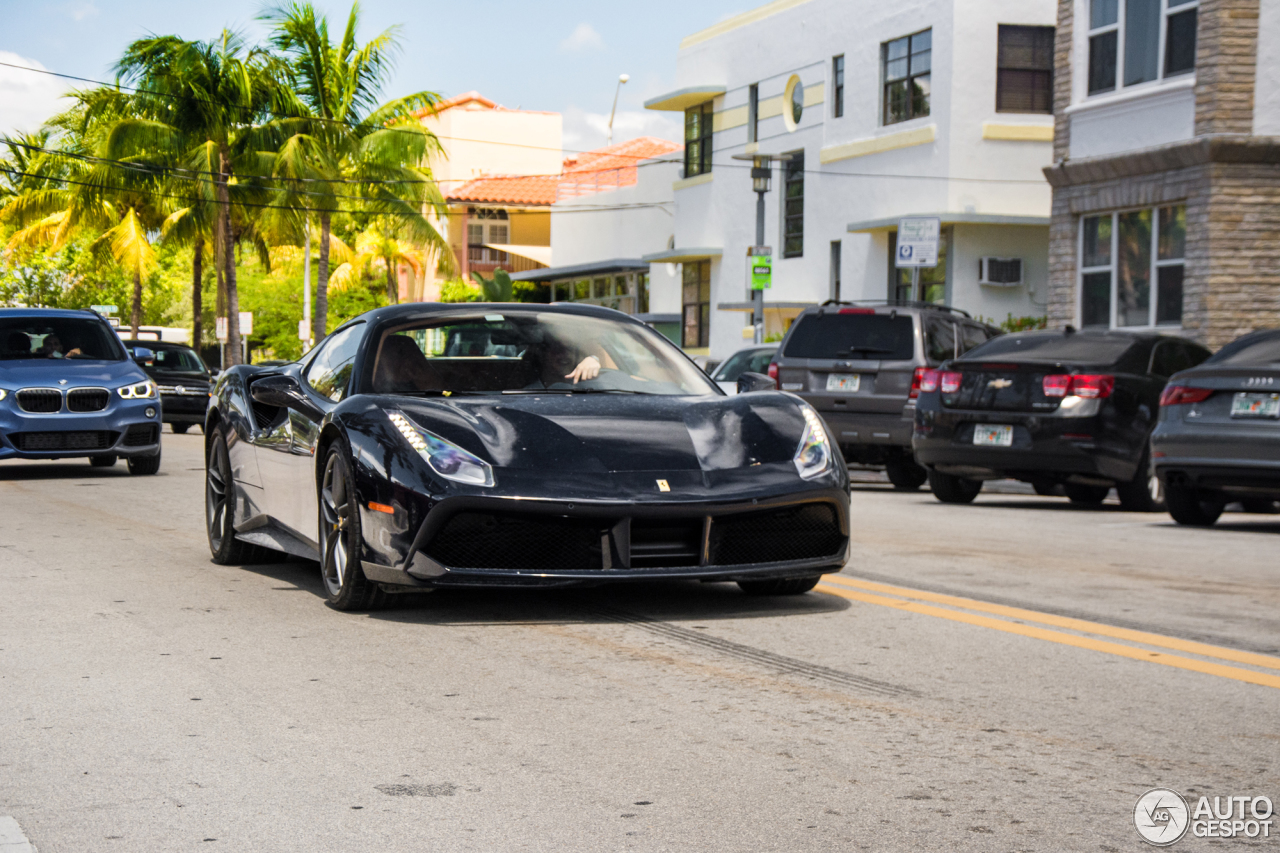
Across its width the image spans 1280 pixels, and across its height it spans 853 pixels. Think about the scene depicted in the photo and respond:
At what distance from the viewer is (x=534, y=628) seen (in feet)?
21.0

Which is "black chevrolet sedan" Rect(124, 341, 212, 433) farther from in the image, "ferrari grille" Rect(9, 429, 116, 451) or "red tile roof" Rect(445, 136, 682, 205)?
"red tile roof" Rect(445, 136, 682, 205)

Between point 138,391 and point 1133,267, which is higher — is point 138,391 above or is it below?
below

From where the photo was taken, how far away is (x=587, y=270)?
Result: 50688mm

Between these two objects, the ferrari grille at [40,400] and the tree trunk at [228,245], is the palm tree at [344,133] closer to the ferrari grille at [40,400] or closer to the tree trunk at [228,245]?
the tree trunk at [228,245]

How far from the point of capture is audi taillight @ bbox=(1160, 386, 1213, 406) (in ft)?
38.0

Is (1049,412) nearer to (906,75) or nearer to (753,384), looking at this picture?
(753,384)

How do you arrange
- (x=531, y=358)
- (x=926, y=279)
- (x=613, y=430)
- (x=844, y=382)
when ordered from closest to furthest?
1. (x=613, y=430)
2. (x=531, y=358)
3. (x=844, y=382)
4. (x=926, y=279)

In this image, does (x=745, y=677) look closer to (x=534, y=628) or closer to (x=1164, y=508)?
(x=534, y=628)

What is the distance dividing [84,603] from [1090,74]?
20.2m

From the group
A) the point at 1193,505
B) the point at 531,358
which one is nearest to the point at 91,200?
the point at 1193,505

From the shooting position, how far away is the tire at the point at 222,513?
8.59 m

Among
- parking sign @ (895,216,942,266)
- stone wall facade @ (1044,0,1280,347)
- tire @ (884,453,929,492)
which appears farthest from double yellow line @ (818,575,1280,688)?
stone wall facade @ (1044,0,1280,347)

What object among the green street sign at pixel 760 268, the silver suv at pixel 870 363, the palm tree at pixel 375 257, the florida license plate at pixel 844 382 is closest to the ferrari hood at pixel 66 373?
the silver suv at pixel 870 363

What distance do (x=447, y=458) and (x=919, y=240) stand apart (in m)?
16.6
